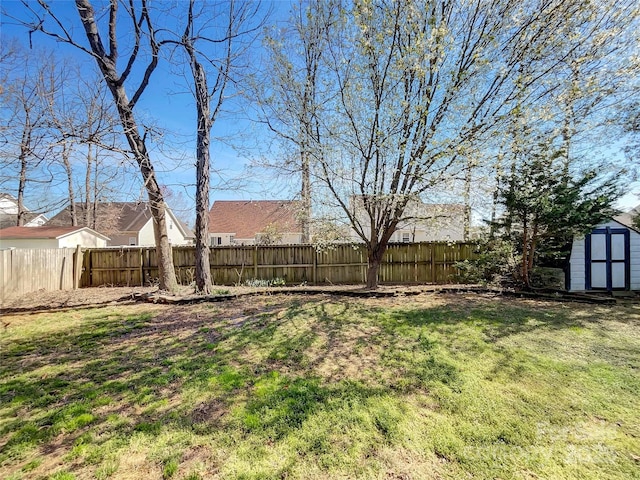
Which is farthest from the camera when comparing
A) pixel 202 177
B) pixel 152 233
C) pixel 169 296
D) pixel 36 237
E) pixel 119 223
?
pixel 152 233

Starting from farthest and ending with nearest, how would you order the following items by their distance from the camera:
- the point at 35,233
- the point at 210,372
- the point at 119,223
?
the point at 119,223, the point at 35,233, the point at 210,372

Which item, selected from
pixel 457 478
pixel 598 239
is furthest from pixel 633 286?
pixel 457 478

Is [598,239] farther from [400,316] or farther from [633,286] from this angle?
[400,316]

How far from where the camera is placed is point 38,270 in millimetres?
8609

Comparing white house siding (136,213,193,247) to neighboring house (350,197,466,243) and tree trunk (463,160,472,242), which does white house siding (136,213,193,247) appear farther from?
tree trunk (463,160,472,242)

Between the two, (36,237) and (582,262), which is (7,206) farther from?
(582,262)

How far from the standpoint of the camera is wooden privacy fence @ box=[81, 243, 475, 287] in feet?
32.4

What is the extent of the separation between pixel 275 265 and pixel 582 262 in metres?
8.68

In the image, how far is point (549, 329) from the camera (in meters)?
4.80

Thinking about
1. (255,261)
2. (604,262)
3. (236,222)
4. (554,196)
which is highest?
(236,222)

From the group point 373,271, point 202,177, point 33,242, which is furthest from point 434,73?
point 33,242

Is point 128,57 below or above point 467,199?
above

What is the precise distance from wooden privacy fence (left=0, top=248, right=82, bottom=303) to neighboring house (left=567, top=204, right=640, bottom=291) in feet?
48.5

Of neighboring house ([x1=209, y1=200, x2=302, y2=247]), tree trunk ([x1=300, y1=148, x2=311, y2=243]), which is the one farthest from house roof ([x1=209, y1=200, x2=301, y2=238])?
tree trunk ([x1=300, y1=148, x2=311, y2=243])
